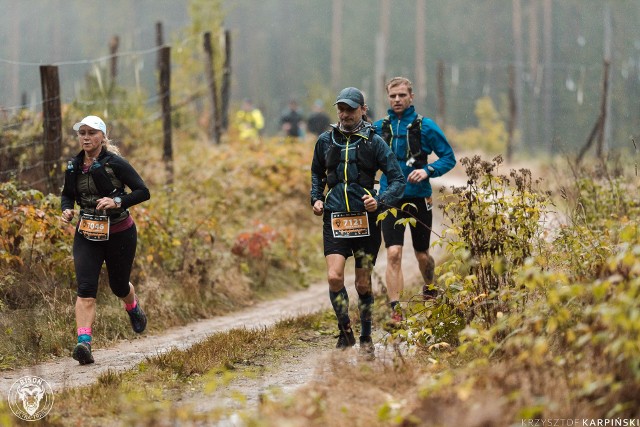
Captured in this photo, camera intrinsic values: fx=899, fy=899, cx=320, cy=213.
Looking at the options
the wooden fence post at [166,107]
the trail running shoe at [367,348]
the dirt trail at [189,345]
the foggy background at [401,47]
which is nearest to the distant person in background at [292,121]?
the wooden fence post at [166,107]

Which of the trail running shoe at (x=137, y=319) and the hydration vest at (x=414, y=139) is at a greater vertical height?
the hydration vest at (x=414, y=139)

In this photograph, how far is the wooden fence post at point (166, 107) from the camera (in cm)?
1368

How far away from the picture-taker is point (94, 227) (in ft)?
24.5

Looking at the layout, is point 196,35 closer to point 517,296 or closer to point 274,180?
point 274,180

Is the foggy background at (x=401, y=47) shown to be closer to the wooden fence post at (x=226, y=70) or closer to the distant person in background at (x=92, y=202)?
the wooden fence post at (x=226, y=70)

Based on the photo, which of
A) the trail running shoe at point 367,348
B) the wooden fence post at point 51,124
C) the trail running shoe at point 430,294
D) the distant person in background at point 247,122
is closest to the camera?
the trail running shoe at point 367,348

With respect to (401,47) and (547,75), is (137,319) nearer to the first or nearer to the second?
(547,75)

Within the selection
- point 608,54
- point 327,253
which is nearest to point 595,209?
point 327,253

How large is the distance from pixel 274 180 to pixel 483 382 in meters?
11.4

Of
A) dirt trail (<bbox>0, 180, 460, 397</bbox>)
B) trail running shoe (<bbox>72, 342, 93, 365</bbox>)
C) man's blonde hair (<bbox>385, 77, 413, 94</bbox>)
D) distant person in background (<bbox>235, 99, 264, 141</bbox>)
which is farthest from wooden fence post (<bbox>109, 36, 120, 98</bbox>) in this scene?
trail running shoe (<bbox>72, 342, 93, 365</bbox>)

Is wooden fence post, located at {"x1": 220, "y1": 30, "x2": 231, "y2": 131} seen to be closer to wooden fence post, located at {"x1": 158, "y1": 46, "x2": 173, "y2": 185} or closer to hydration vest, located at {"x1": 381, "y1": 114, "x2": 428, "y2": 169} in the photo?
wooden fence post, located at {"x1": 158, "y1": 46, "x2": 173, "y2": 185}

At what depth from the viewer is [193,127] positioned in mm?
19922

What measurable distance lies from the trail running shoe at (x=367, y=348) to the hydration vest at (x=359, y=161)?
1.24 metres

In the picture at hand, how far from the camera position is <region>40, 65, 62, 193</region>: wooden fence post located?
1028cm
